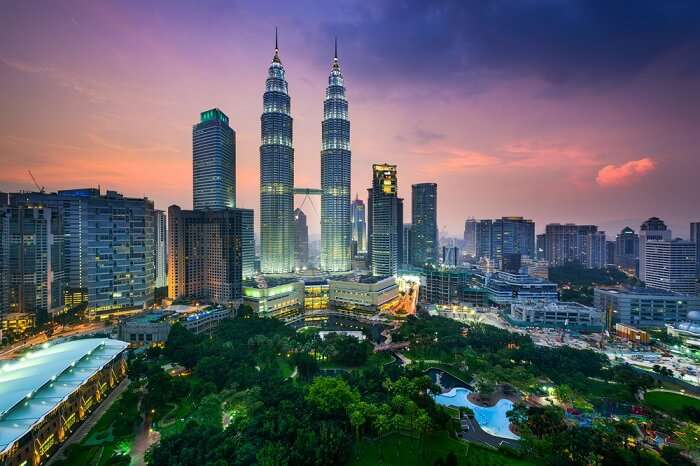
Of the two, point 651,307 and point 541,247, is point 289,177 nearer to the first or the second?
point 651,307

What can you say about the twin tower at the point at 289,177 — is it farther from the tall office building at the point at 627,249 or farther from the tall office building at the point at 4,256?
the tall office building at the point at 627,249

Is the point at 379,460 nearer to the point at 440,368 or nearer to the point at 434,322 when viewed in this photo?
the point at 440,368

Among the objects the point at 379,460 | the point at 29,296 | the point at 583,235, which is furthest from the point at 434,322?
the point at 583,235

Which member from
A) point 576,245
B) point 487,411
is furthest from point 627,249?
point 487,411

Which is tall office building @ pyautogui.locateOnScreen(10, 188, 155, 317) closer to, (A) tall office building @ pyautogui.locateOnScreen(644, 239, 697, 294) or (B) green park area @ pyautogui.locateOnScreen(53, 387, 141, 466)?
(B) green park area @ pyautogui.locateOnScreen(53, 387, 141, 466)

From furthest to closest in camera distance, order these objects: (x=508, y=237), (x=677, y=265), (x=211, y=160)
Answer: (x=508, y=237), (x=211, y=160), (x=677, y=265)

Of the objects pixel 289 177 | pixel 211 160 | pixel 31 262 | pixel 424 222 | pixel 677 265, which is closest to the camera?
pixel 31 262
